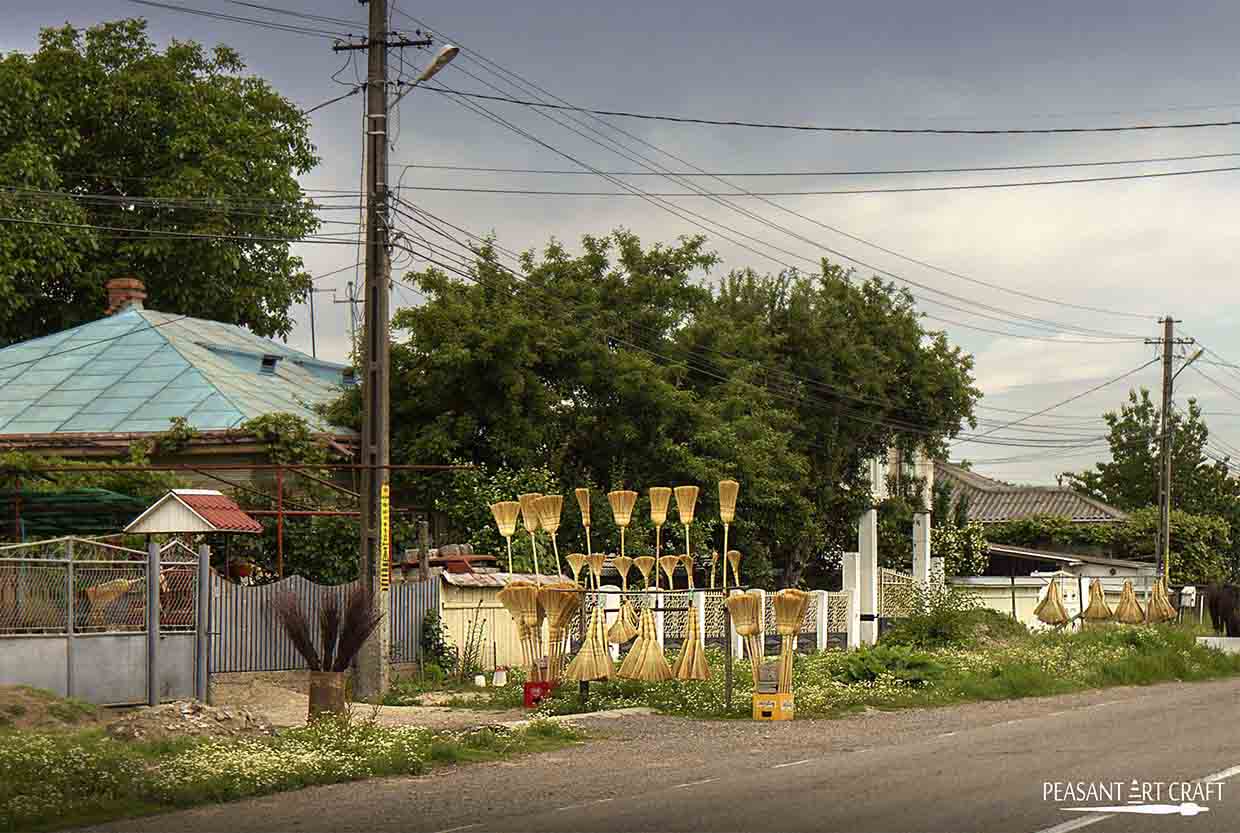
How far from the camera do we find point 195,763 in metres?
15.0

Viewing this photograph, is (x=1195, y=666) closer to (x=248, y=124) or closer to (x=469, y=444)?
(x=469, y=444)

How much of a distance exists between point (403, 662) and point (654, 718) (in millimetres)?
6106

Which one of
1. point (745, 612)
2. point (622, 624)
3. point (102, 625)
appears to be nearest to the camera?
point (102, 625)

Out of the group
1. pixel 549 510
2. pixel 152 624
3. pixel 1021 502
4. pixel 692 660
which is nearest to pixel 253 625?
pixel 152 624

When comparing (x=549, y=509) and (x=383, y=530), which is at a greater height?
(x=549, y=509)

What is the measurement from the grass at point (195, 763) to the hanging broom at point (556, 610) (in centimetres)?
381

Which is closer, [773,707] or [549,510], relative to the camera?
[773,707]

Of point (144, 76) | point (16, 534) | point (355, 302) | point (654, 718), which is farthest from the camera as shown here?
point (144, 76)

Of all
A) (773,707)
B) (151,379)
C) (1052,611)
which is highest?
(151,379)

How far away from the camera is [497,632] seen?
28.2 m

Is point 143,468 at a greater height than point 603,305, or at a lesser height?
lesser

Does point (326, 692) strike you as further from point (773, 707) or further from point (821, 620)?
point (821, 620)

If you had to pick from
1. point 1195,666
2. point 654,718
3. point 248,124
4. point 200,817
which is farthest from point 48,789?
point 248,124

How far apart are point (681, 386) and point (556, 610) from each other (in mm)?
20567
